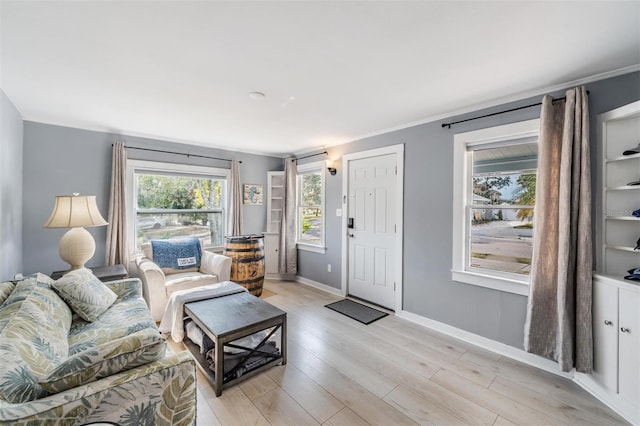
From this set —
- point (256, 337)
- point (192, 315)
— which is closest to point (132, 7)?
point (192, 315)

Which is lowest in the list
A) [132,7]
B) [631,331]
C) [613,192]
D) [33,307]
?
[631,331]

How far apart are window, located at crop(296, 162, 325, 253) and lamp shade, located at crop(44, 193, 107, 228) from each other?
8.94 ft

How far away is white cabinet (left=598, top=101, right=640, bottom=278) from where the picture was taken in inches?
72.2

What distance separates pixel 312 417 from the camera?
1630mm

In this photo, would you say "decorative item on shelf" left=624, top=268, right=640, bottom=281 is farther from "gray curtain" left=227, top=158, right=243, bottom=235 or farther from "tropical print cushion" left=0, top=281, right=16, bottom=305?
"gray curtain" left=227, top=158, right=243, bottom=235

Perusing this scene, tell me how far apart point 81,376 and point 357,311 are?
2700mm

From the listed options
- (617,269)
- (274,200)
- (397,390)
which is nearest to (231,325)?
(397,390)

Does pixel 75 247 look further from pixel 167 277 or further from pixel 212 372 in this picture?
pixel 212 372

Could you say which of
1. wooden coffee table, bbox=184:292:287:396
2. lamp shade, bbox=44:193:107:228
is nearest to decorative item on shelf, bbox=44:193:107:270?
lamp shade, bbox=44:193:107:228

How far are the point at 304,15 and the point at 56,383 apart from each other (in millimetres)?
1906

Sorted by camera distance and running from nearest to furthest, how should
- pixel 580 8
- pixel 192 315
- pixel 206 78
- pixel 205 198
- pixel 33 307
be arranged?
pixel 580 8 → pixel 33 307 → pixel 206 78 → pixel 192 315 → pixel 205 198

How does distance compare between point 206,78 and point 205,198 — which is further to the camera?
point 205,198

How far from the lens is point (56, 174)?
306 centimetres

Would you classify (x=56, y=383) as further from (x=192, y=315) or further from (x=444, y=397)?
(x=444, y=397)
